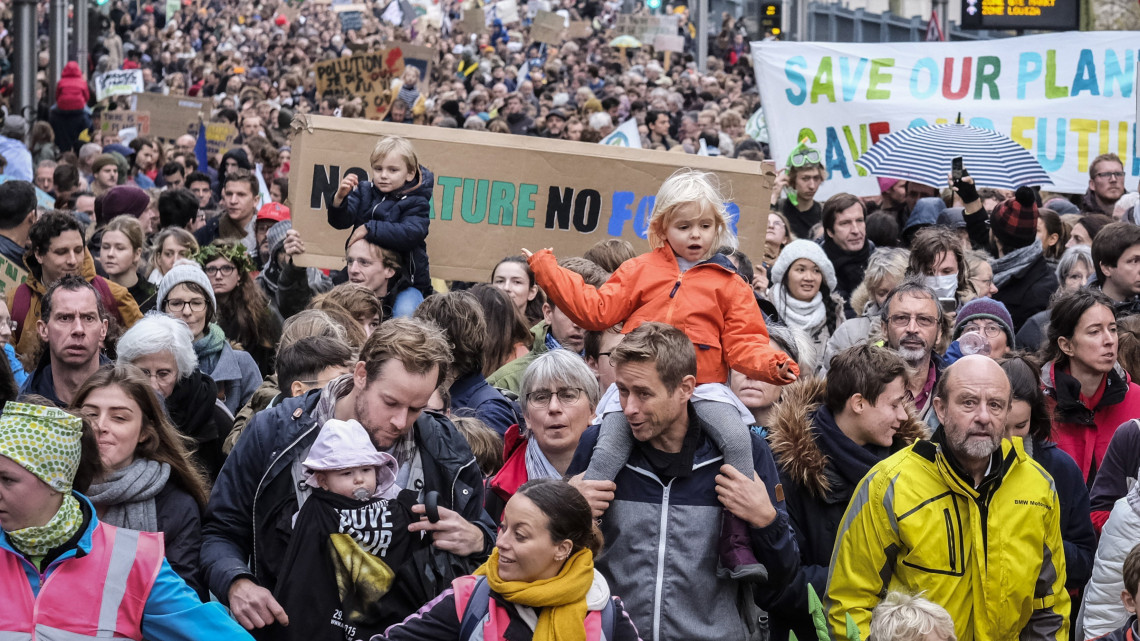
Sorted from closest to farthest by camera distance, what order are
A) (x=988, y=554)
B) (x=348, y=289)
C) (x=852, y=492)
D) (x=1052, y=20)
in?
1. (x=988, y=554)
2. (x=852, y=492)
3. (x=348, y=289)
4. (x=1052, y=20)

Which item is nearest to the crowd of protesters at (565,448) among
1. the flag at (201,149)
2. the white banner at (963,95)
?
the white banner at (963,95)

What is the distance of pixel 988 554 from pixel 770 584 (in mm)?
735

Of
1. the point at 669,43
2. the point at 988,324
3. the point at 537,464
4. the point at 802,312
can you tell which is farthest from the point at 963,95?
the point at 669,43

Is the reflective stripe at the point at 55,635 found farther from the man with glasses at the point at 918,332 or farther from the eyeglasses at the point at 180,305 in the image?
the man with glasses at the point at 918,332

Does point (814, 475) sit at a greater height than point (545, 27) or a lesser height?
lesser

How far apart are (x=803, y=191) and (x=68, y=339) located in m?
6.10

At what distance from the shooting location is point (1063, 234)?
29.9 feet

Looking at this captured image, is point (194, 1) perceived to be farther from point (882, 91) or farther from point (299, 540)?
point (299, 540)

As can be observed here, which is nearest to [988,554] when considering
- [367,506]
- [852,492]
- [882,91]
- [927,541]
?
[927,541]

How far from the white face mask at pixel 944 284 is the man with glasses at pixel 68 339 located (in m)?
4.07

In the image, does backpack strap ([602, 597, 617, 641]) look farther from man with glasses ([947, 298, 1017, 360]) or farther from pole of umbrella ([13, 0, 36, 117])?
pole of umbrella ([13, 0, 36, 117])

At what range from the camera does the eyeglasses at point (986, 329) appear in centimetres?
668

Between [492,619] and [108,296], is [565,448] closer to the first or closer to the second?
[492,619]

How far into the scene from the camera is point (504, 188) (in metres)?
8.82
